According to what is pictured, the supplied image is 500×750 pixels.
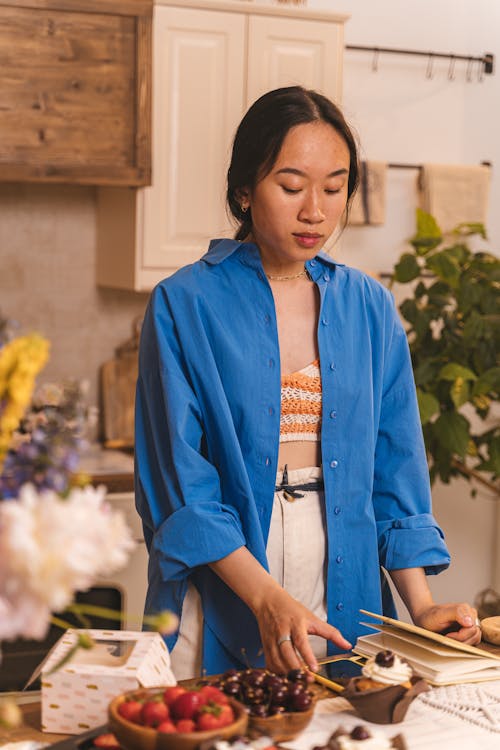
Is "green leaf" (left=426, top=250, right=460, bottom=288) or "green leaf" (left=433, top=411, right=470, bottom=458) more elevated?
"green leaf" (left=426, top=250, right=460, bottom=288)

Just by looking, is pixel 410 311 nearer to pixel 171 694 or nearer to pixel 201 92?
pixel 201 92

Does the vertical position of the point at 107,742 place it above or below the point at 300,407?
below

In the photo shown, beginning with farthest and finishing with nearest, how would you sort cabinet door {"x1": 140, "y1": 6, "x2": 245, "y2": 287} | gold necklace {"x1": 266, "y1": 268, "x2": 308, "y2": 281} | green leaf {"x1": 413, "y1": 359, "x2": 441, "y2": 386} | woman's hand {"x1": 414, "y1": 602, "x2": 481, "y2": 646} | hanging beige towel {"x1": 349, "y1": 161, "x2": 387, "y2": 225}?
hanging beige towel {"x1": 349, "y1": 161, "x2": 387, "y2": 225} < green leaf {"x1": 413, "y1": 359, "x2": 441, "y2": 386} < cabinet door {"x1": 140, "y1": 6, "x2": 245, "y2": 287} < gold necklace {"x1": 266, "y1": 268, "x2": 308, "y2": 281} < woman's hand {"x1": 414, "y1": 602, "x2": 481, "y2": 646}

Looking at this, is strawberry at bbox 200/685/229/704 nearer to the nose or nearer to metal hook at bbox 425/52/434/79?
the nose

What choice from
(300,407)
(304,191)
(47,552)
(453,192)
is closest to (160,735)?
(47,552)

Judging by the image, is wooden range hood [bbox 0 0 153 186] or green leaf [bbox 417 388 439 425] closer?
wooden range hood [bbox 0 0 153 186]

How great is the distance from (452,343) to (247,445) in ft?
5.67

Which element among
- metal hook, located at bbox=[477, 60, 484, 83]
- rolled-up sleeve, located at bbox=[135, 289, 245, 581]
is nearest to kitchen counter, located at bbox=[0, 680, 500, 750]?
rolled-up sleeve, located at bbox=[135, 289, 245, 581]

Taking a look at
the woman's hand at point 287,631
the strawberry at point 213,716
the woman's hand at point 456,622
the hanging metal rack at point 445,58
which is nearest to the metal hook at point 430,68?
the hanging metal rack at point 445,58

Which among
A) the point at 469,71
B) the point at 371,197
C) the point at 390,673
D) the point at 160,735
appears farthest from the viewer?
the point at 469,71

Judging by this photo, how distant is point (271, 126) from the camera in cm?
167

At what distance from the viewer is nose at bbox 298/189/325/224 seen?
1613mm

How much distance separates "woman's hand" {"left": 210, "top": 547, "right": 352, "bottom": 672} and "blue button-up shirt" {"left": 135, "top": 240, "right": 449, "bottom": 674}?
4 cm

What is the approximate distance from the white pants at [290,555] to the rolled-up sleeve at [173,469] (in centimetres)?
8
